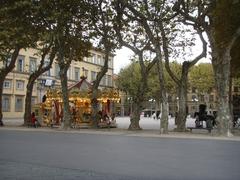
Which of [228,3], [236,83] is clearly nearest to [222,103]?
[228,3]

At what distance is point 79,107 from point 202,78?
4916cm

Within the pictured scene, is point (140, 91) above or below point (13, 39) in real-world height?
below

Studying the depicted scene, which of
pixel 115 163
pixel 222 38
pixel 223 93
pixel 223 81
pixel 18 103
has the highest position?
pixel 222 38

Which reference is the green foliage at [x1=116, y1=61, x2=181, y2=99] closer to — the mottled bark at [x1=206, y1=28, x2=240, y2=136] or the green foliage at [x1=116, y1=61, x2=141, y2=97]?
the green foliage at [x1=116, y1=61, x2=141, y2=97]

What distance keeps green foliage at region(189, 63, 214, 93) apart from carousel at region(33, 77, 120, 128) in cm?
4576

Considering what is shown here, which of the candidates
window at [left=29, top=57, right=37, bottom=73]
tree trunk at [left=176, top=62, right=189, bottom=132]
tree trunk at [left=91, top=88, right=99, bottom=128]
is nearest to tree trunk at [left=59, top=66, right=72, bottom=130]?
tree trunk at [left=91, top=88, right=99, bottom=128]

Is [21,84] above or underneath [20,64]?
underneath

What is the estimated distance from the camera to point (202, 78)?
88.7 meters

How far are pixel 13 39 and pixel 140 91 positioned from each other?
30.2 feet

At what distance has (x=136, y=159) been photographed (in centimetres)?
1404

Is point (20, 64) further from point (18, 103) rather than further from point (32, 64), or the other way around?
point (18, 103)

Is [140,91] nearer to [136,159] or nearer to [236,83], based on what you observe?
[136,159]

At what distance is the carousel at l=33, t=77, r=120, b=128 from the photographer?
4116 cm

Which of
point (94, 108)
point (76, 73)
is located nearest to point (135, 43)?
point (94, 108)
